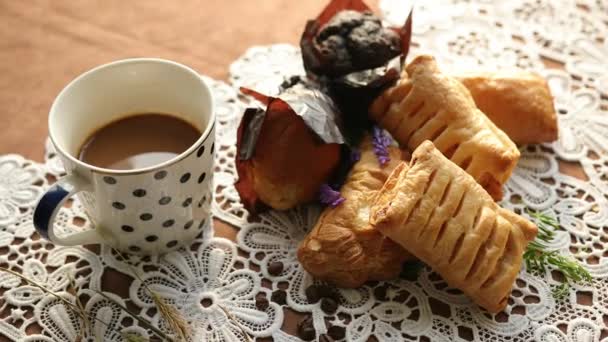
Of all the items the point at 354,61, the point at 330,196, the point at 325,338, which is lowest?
the point at 325,338

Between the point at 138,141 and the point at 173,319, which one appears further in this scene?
the point at 138,141

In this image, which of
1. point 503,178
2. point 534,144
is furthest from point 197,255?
point 534,144

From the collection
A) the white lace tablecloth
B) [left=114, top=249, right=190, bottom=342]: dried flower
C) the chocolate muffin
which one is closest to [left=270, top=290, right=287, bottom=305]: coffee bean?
the white lace tablecloth

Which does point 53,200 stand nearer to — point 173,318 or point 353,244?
point 173,318

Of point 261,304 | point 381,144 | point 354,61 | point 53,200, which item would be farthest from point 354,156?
point 53,200

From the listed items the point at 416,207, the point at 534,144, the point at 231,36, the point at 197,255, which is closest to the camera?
the point at 416,207

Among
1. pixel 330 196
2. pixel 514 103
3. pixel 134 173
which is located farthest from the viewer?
pixel 514 103

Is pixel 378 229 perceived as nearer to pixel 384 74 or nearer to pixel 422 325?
pixel 422 325

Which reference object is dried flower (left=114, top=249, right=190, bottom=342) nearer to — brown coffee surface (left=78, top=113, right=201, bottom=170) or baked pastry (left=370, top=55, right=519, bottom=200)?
brown coffee surface (left=78, top=113, right=201, bottom=170)
